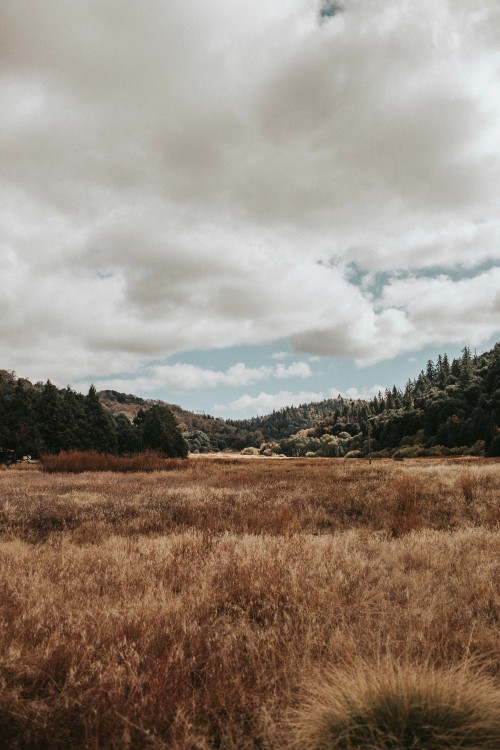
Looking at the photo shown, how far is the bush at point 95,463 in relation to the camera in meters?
28.7

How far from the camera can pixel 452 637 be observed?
11.8ft

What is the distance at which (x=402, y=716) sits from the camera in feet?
7.50

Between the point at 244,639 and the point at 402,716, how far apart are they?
5.62 feet

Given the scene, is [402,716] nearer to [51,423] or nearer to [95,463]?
[95,463]

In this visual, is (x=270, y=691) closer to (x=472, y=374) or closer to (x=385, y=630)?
(x=385, y=630)

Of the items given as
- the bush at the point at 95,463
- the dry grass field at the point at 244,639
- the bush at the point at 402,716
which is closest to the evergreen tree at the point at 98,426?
the bush at the point at 95,463

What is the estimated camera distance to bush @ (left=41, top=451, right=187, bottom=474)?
28656 mm

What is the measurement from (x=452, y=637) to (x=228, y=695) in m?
2.10

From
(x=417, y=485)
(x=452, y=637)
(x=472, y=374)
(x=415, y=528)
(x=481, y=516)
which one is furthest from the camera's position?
(x=472, y=374)

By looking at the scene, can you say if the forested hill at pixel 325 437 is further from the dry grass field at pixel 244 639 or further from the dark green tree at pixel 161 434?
the dry grass field at pixel 244 639

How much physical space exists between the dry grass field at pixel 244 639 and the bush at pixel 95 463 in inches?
877

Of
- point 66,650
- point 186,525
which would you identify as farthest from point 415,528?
point 66,650

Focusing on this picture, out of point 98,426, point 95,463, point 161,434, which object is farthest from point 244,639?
point 161,434

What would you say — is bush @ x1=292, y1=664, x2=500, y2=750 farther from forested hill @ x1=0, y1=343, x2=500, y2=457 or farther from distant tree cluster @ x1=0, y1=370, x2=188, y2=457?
forested hill @ x1=0, y1=343, x2=500, y2=457
